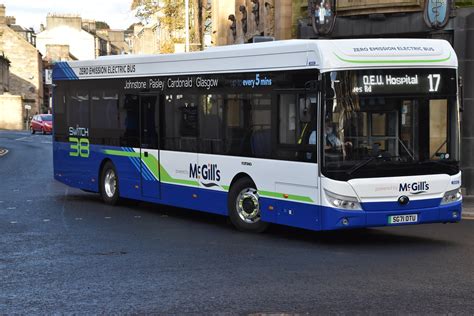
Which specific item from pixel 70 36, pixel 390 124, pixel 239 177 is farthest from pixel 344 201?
pixel 70 36

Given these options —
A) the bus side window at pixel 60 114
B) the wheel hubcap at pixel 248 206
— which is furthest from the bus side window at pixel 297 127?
the bus side window at pixel 60 114

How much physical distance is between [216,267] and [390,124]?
3402 mm

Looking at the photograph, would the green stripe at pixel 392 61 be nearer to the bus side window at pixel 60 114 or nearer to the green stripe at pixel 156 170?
the green stripe at pixel 156 170

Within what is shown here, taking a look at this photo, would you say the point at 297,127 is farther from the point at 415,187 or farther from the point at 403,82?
the point at 415,187

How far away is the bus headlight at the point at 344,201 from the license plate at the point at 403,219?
0.50 meters

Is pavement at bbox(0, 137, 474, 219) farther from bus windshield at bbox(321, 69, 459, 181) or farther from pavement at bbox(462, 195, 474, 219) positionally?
bus windshield at bbox(321, 69, 459, 181)

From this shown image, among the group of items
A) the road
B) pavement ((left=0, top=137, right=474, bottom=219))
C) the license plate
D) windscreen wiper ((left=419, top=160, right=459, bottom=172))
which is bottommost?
pavement ((left=0, top=137, right=474, bottom=219))

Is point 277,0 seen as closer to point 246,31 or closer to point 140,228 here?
point 246,31

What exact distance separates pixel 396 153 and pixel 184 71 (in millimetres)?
4412

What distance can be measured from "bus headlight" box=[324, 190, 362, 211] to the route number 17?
2.00 metres

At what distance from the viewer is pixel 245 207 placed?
41.5ft

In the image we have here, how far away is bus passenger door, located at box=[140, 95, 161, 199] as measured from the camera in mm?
14906

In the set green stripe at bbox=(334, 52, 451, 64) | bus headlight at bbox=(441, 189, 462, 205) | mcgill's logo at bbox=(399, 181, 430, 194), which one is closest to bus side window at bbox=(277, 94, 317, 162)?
green stripe at bbox=(334, 52, 451, 64)

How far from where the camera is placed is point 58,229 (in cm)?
1301
